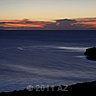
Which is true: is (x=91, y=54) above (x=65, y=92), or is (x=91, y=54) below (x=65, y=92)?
above

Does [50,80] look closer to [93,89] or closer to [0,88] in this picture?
[0,88]

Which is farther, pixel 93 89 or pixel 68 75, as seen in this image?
pixel 68 75

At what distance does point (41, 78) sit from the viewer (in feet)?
210

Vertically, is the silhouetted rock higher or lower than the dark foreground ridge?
higher

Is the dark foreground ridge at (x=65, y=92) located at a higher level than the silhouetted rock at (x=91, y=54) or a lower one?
lower

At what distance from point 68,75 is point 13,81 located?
14091 mm

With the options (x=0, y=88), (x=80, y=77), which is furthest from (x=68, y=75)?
(x=0, y=88)

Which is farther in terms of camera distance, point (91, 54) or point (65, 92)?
point (91, 54)

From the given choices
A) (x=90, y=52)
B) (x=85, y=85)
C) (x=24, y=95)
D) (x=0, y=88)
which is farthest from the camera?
(x=90, y=52)

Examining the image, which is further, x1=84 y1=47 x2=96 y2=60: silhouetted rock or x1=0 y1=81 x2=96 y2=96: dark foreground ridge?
x1=84 y1=47 x2=96 y2=60: silhouetted rock

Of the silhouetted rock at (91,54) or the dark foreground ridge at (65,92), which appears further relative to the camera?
the silhouetted rock at (91,54)

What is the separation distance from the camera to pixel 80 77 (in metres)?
64.7

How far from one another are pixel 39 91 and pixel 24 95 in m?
2.10

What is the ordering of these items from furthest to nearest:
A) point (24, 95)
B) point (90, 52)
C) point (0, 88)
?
point (90, 52) < point (0, 88) < point (24, 95)
